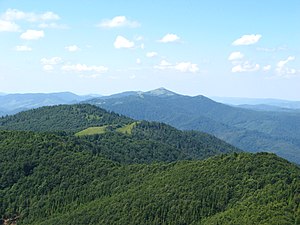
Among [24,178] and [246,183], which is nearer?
[246,183]

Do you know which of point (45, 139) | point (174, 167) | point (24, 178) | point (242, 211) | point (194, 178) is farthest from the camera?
point (45, 139)

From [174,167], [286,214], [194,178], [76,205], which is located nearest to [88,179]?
[76,205]

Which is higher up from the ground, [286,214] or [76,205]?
[286,214]

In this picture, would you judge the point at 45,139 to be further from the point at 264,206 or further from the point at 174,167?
the point at 264,206

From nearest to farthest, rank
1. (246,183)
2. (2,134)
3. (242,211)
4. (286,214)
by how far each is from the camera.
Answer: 1. (286,214)
2. (242,211)
3. (246,183)
4. (2,134)

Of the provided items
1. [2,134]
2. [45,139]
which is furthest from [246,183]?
[2,134]

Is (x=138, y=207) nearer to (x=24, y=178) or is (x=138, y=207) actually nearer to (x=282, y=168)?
(x=282, y=168)
